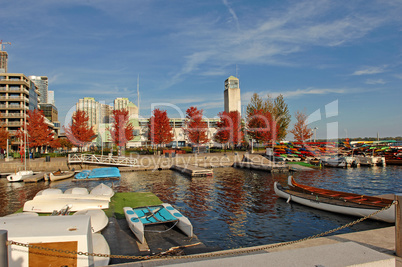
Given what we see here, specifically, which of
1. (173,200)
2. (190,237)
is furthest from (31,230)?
(173,200)

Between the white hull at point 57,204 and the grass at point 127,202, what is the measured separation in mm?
895

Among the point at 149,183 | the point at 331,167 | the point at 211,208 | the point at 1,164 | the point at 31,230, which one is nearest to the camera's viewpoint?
the point at 31,230

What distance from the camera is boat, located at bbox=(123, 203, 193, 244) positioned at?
10630 mm

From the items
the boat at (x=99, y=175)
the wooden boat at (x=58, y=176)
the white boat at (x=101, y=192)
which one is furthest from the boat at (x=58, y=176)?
the white boat at (x=101, y=192)

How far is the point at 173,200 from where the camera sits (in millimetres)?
20281

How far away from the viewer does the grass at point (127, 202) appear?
14.8 m

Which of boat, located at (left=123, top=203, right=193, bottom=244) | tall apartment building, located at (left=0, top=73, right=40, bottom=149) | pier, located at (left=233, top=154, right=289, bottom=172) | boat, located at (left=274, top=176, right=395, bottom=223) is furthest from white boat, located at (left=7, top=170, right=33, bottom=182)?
tall apartment building, located at (left=0, top=73, right=40, bottom=149)

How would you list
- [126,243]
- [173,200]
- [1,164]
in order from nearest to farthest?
[126,243] → [173,200] → [1,164]

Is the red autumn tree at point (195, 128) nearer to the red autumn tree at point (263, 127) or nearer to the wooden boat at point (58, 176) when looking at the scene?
the red autumn tree at point (263, 127)

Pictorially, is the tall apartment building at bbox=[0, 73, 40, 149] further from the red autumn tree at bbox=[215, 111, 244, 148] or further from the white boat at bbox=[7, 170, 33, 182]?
the red autumn tree at bbox=[215, 111, 244, 148]

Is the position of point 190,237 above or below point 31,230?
below

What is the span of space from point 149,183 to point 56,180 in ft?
40.5

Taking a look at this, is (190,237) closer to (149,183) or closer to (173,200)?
(173,200)

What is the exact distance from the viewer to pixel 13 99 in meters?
69.8
